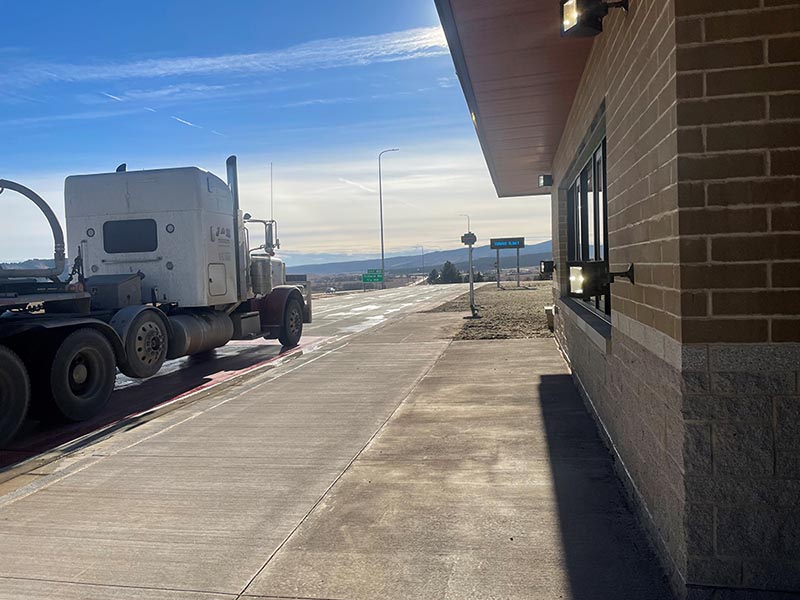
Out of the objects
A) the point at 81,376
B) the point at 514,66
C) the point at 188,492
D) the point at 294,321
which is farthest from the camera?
the point at 294,321

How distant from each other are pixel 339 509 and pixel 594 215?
4.28 meters

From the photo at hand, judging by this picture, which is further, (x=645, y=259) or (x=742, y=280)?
(x=645, y=259)

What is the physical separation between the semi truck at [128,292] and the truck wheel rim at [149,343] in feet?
0.06

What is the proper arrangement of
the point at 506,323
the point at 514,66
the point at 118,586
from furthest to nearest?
the point at 506,323 → the point at 514,66 → the point at 118,586

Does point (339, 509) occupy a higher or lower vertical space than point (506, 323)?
lower

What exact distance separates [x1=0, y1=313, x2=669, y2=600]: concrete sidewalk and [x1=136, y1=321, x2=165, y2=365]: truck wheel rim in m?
1.73

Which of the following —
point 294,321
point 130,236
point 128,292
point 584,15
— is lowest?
point 294,321

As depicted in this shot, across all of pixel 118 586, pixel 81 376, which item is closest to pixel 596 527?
pixel 118 586

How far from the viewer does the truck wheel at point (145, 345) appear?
9.30m

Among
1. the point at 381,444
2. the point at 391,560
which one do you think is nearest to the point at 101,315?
the point at 381,444

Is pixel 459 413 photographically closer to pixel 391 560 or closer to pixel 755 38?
pixel 391 560

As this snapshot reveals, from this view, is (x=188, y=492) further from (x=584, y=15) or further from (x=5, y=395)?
(x=584, y=15)

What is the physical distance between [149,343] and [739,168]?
856 cm

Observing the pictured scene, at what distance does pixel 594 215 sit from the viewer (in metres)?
7.24
